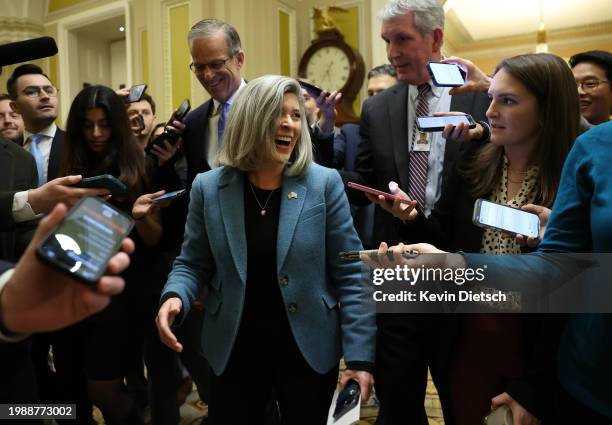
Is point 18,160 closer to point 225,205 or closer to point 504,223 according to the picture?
point 225,205

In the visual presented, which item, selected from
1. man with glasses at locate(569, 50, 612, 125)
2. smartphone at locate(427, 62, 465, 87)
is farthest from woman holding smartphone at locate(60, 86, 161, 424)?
man with glasses at locate(569, 50, 612, 125)

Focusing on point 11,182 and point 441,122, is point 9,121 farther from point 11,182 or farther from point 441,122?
point 441,122

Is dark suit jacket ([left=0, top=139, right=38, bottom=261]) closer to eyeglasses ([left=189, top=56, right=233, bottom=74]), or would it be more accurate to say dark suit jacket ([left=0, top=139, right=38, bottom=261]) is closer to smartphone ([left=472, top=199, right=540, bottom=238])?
eyeglasses ([left=189, top=56, right=233, bottom=74])

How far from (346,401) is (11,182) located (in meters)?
1.27

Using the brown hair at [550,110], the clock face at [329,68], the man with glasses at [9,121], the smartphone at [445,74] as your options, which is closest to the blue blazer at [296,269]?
the smartphone at [445,74]

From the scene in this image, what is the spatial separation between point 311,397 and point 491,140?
3.13 feet

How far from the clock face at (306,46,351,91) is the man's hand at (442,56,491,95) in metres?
3.72

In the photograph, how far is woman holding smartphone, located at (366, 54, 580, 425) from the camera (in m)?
1.41

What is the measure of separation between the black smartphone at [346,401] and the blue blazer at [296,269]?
0.14m

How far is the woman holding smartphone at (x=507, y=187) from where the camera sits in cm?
141

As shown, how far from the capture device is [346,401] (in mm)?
1236

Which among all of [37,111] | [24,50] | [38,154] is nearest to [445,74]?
[24,50]

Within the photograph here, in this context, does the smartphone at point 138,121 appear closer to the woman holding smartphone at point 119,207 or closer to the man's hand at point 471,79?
the woman holding smartphone at point 119,207

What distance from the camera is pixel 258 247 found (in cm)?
147
